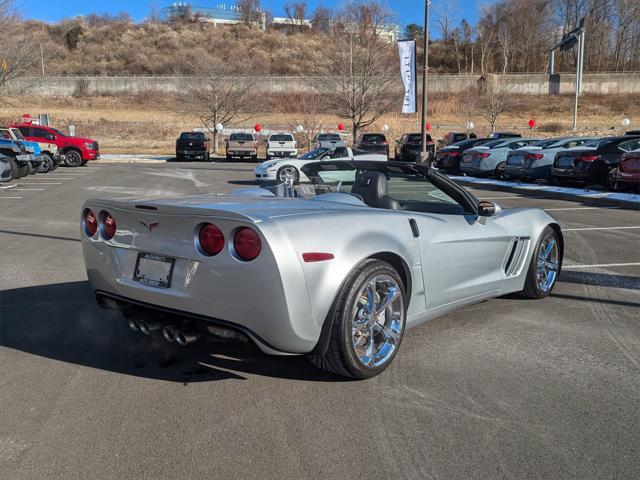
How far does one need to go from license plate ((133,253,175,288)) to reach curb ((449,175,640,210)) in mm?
12150

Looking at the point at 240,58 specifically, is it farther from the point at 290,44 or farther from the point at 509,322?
the point at 509,322

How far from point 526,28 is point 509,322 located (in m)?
96.6

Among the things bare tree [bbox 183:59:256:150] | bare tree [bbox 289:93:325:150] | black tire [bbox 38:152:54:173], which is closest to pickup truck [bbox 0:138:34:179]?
black tire [bbox 38:152:54:173]

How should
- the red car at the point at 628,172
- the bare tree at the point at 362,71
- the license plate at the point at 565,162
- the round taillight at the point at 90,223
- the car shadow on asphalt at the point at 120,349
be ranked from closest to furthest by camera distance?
1. the car shadow on asphalt at the point at 120,349
2. the round taillight at the point at 90,223
3. the red car at the point at 628,172
4. the license plate at the point at 565,162
5. the bare tree at the point at 362,71

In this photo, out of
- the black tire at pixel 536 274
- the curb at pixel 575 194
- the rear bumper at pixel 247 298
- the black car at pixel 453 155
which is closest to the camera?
the rear bumper at pixel 247 298

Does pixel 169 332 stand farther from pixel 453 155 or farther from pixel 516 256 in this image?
Result: pixel 453 155

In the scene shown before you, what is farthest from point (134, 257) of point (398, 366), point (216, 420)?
point (398, 366)

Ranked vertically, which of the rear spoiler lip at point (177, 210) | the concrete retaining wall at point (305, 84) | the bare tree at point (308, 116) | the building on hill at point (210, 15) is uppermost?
the building on hill at point (210, 15)

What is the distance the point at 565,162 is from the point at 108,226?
16025 mm

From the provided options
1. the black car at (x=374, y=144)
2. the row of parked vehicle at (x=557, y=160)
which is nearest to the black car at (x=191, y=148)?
the black car at (x=374, y=144)

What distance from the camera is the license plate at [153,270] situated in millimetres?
3635

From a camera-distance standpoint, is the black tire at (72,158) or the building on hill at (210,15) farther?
the building on hill at (210,15)

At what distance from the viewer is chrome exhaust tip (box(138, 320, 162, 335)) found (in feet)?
12.2

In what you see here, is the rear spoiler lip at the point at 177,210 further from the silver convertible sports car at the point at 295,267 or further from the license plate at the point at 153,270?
the license plate at the point at 153,270
